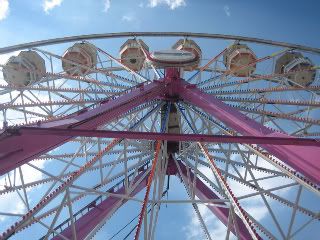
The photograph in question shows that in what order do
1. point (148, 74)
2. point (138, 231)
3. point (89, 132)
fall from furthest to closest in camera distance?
point (148, 74), point (138, 231), point (89, 132)

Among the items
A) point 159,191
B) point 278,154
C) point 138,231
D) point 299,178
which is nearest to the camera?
point 278,154

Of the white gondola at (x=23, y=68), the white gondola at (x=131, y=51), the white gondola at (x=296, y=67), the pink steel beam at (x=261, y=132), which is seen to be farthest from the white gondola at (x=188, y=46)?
the white gondola at (x=23, y=68)

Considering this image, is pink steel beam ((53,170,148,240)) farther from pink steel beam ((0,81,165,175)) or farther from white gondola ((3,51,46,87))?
white gondola ((3,51,46,87))

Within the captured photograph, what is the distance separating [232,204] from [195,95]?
4156mm

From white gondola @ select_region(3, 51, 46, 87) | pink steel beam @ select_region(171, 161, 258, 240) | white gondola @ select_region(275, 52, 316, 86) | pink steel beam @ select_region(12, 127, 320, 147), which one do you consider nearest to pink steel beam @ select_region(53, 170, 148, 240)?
pink steel beam @ select_region(171, 161, 258, 240)

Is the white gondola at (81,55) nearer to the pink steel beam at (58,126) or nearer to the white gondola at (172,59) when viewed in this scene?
the white gondola at (172,59)

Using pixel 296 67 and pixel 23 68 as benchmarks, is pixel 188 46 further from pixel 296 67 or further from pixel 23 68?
pixel 23 68

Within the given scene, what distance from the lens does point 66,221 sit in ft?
44.2

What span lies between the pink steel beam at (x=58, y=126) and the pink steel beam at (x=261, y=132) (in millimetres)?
1989

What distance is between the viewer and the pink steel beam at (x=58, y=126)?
685cm

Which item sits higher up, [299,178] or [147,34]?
[147,34]

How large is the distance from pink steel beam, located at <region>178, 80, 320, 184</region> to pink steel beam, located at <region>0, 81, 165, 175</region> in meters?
1.99

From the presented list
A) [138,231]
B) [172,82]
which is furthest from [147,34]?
[138,231]

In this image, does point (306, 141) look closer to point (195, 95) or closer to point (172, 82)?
point (195, 95)
